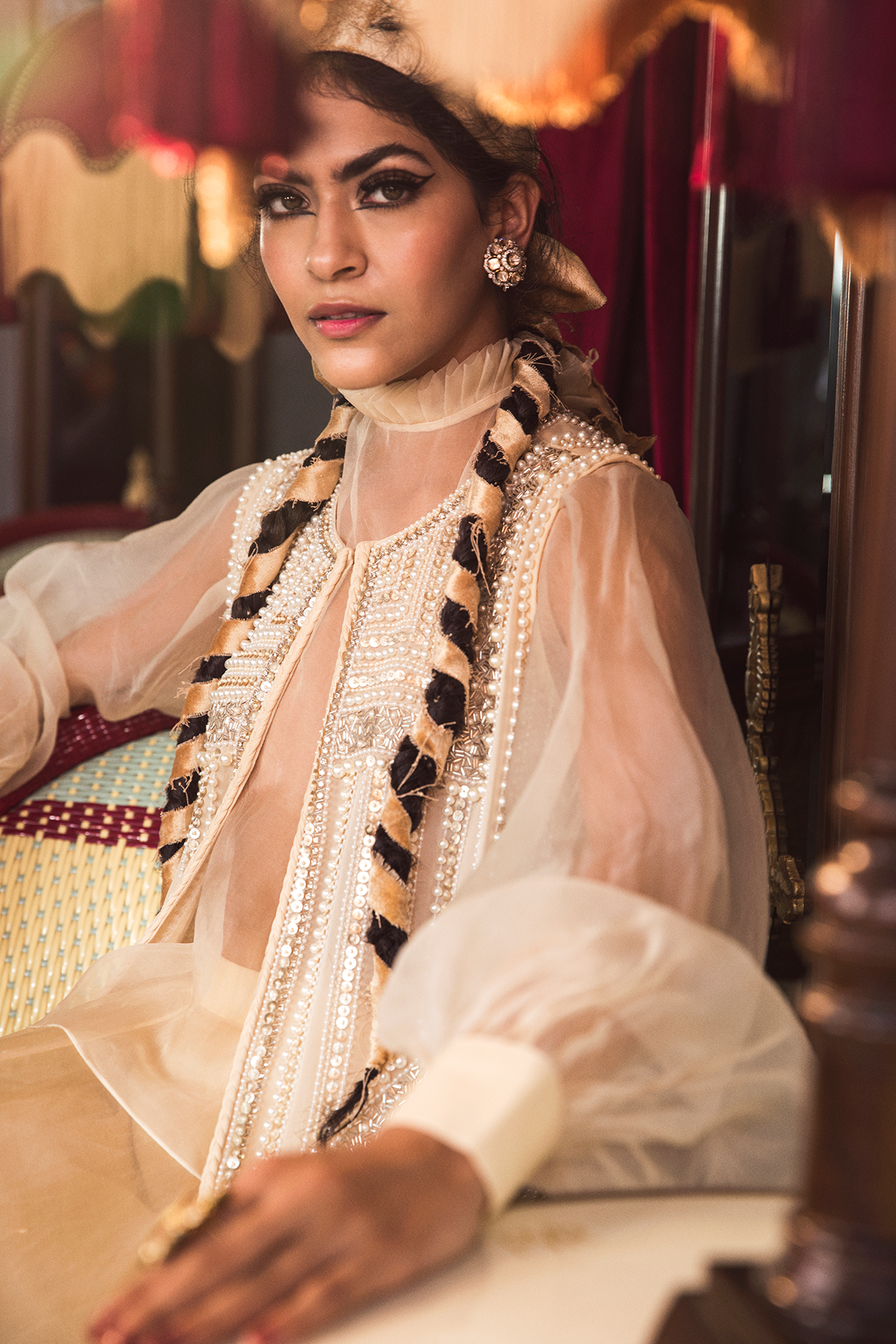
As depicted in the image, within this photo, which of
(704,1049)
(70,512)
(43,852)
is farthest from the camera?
(70,512)

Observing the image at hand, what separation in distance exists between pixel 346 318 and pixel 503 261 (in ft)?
0.57

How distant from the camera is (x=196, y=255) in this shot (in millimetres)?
3230

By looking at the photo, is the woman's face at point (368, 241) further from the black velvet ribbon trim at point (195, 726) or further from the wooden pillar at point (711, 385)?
the wooden pillar at point (711, 385)

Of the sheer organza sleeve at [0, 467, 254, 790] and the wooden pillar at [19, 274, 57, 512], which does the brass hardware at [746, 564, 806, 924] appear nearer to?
the sheer organza sleeve at [0, 467, 254, 790]

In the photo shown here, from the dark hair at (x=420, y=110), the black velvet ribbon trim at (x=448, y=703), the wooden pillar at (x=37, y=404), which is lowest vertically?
the black velvet ribbon trim at (x=448, y=703)

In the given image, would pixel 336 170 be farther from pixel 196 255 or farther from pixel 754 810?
pixel 196 255

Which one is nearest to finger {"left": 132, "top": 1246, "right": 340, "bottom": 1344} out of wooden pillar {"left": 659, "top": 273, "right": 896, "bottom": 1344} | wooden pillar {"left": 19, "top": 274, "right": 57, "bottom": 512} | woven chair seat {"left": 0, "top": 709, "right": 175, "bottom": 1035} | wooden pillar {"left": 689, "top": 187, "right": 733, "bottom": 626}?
wooden pillar {"left": 659, "top": 273, "right": 896, "bottom": 1344}

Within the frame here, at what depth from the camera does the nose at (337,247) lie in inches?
42.6

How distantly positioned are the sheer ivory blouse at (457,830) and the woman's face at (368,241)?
79 mm

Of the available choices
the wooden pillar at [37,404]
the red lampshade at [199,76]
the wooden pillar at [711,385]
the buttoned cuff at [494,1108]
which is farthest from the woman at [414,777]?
the wooden pillar at [37,404]

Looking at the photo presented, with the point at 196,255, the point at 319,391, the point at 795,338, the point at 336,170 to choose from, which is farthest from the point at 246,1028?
the point at 319,391

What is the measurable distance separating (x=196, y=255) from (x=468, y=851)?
2.62m

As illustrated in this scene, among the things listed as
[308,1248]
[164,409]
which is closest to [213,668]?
[308,1248]

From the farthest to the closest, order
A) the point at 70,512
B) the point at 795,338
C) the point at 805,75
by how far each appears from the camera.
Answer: the point at 70,512 → the point at 795,338 → the point at 805,75
